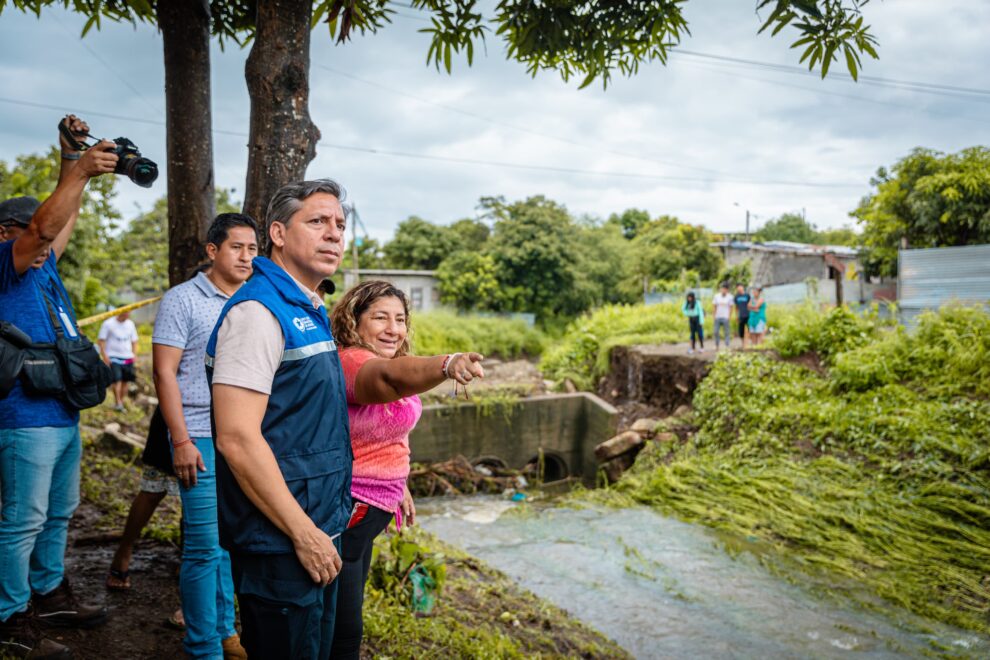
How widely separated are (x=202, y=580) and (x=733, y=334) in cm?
1460

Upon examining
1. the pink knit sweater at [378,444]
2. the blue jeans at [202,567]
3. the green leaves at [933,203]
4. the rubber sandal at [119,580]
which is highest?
the green leaves at [933,203]

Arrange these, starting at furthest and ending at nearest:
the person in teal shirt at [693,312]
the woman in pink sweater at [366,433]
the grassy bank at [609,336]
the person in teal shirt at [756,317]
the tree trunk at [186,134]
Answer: the grassy bank at [609,336]
the person in teal shirt at [756,317]
the person in teal shirt at [693,312]
the tree trunk at [186,134]
the woman in pink sweater at [366,433]

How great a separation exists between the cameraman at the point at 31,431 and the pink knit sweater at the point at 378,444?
45.8 inches

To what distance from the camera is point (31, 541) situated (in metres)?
2.50

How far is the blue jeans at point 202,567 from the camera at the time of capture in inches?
94.5

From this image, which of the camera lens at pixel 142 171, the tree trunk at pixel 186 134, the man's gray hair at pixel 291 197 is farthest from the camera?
the tree trunk at pixel 186 134

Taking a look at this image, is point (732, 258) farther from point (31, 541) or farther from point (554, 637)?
point (31, 541)

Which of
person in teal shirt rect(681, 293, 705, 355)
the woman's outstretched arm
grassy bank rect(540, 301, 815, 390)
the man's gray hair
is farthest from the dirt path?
grassy bank rect(540, 301, 815, 390)

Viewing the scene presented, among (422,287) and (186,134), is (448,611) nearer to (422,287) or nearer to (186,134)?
(186,134)

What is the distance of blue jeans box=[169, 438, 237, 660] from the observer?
7.88 feet

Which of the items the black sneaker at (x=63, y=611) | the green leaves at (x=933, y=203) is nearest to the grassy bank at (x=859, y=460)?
the black sneaker at (x=63, y=611)

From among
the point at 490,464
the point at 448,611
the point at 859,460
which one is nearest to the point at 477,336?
the point at 490,464

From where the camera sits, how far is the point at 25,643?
255 cm

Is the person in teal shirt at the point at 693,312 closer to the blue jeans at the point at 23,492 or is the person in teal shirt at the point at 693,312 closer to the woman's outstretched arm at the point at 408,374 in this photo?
the blue jeans at the point at 23,492
